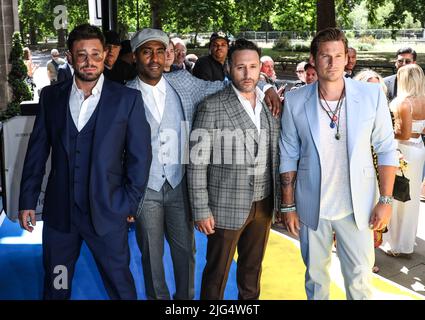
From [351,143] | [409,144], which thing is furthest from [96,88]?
[409,144]

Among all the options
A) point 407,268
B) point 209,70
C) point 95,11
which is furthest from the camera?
point 95,11

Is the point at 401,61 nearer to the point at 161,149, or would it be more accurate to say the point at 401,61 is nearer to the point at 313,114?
the point at 313,114

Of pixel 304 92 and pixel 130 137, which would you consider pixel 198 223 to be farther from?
pixel 304 92

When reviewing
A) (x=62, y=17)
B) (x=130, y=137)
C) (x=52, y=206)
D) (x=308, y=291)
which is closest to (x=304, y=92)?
(x=130, y=137)

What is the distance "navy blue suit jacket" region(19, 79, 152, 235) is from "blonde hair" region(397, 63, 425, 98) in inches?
108

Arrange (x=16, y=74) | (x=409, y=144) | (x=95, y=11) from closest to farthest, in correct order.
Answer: (x=409, y=144) → (x=95, y=11) → (x=16, y=74)

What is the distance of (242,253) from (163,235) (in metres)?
0.53

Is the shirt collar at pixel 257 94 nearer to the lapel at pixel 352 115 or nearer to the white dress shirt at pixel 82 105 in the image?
the lapel at pixel 352 115

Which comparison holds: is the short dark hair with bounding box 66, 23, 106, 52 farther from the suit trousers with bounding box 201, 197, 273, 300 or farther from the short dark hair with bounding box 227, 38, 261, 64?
the suit trousers with bounding box 201, 197, 273, 300

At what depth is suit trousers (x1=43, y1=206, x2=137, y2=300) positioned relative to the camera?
9.44 feet

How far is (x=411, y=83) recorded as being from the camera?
4.53 metres

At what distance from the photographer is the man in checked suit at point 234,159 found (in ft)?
9.50

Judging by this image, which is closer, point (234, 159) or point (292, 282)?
point (234, 159)

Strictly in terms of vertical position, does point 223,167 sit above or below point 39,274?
above
